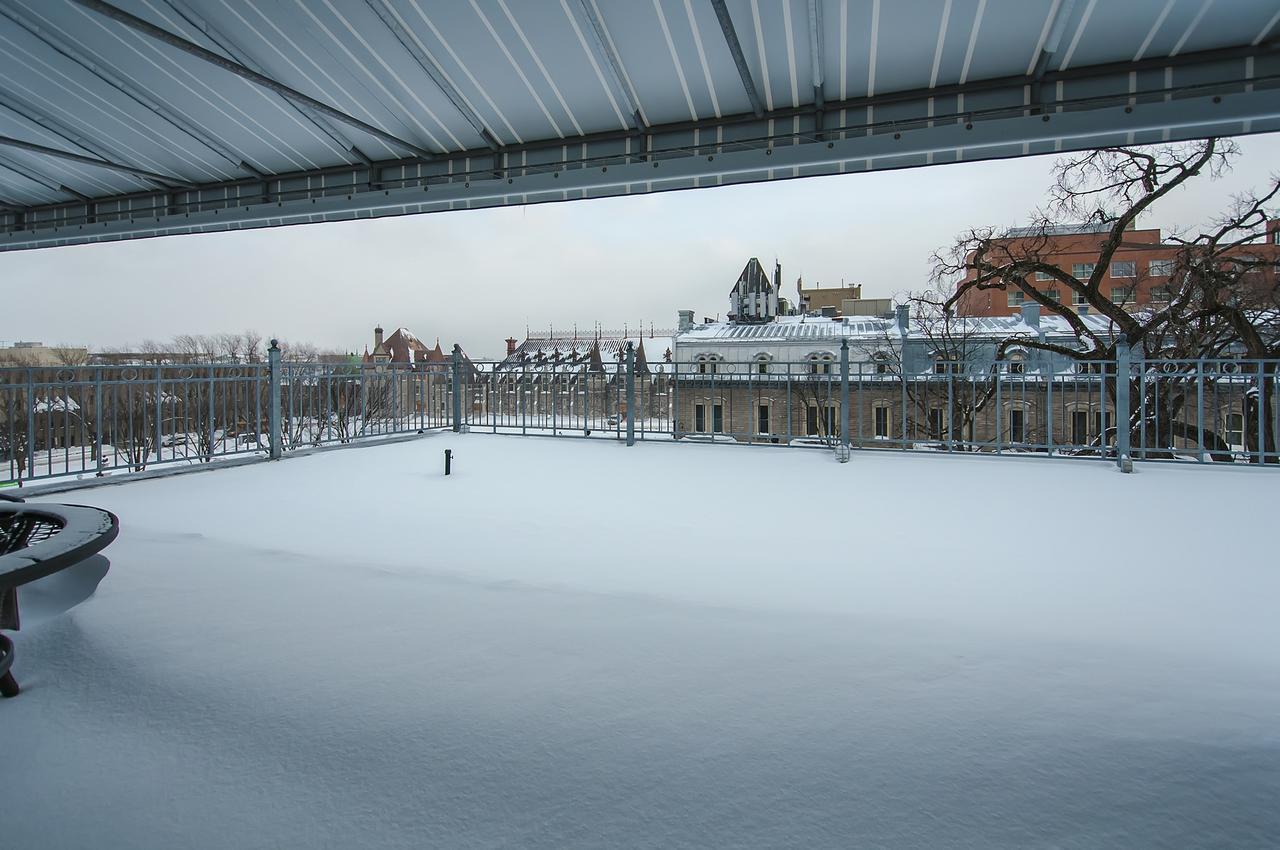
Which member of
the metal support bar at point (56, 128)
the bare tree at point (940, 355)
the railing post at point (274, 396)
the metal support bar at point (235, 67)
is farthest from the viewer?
the bare tree at point (940, 355)

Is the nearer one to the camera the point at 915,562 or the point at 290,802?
the point at 290,802

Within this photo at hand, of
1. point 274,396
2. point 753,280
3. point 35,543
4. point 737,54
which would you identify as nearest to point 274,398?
point 274,396

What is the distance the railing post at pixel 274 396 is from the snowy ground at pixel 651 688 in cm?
352

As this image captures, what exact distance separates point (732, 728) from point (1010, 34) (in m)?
5.64

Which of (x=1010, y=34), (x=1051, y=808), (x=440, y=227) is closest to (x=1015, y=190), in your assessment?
(x=440, y=227)

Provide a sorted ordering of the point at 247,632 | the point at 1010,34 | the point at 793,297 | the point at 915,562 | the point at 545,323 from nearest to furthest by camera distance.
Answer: the point at 247,632 → the point at 915,562 → the point at 1010,34 → the point at 545,323 → the point at 793,297

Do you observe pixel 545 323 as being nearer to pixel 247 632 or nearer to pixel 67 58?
pixel 67 58

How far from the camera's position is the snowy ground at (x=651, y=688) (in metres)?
1.54

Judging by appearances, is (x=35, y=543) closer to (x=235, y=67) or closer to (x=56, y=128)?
(x=235, y=67)

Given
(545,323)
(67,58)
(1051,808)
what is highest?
(545,323)

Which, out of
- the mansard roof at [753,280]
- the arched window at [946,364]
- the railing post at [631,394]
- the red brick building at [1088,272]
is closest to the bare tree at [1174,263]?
the arched window at [946,364]

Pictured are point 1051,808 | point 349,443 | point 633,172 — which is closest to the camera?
point 1051,808

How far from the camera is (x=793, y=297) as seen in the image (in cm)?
6956

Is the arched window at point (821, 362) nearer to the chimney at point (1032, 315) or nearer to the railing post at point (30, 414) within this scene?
the railing post at point (30, 414)
